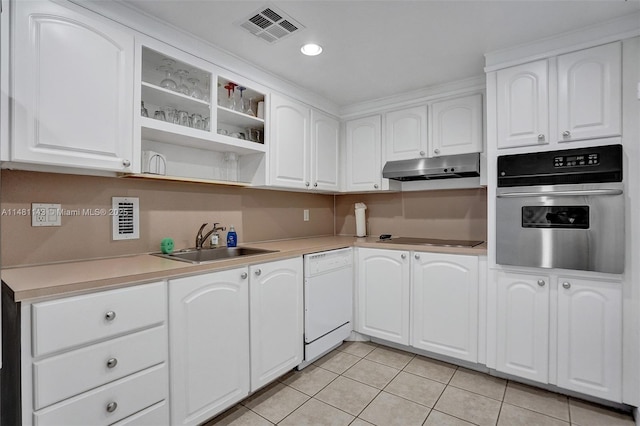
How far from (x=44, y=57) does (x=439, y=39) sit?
2048 mm

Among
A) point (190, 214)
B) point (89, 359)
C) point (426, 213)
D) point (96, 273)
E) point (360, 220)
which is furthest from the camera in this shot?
point (360, 220)

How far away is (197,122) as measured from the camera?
2039 millimetres

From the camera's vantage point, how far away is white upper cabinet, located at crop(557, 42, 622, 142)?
1794 millimetres

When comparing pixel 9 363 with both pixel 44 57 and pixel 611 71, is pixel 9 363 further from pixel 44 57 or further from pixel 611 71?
pixel 611 71

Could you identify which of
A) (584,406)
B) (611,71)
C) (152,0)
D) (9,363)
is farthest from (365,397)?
(152,0)

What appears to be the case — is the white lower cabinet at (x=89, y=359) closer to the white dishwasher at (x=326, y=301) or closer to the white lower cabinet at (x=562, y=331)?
the white dishwasher at (x=326, y=301)

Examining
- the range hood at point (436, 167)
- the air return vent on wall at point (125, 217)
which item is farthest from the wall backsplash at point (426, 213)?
the air return vent on wall at point (125, 217)

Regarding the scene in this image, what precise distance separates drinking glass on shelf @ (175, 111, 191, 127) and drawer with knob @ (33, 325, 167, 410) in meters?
1.20

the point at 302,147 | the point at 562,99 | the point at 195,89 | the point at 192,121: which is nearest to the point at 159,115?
the point at 192,121

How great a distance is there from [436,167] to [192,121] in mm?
1822

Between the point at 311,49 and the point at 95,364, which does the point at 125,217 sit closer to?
the point at 95,364

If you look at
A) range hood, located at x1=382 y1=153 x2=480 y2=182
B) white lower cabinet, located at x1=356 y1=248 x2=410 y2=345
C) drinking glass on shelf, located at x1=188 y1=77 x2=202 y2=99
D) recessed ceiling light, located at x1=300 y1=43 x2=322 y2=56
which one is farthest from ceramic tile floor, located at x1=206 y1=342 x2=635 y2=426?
recessed ceiling light, located at x1=300 y1=43 x2=322 y2=56

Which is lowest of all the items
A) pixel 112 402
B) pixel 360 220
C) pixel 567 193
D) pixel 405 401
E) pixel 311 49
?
pixel 405 401

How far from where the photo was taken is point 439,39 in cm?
195
